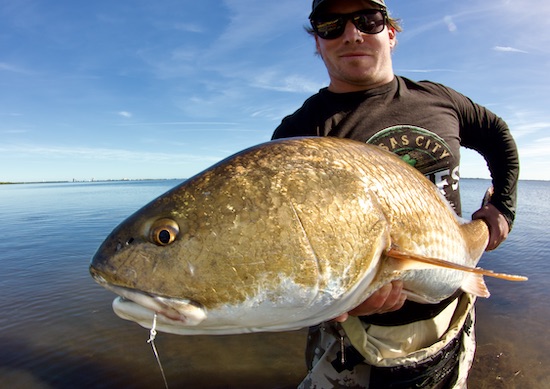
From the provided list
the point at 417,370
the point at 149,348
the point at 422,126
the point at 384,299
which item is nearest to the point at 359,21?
the point at 422,126

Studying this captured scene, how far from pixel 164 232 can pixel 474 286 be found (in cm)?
214

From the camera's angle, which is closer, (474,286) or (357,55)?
(474,286)

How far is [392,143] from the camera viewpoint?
8.21ft

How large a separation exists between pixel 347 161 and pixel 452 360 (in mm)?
1862

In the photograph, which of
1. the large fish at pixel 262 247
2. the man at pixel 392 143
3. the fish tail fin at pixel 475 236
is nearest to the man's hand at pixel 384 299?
the large fish at pixel 262 247

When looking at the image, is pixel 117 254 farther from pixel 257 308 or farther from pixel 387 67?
pixel 387 67

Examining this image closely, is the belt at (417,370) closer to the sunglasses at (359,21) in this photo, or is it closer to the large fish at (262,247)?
the large fish at (262,247)

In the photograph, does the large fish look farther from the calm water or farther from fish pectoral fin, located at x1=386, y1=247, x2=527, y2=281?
the calm water

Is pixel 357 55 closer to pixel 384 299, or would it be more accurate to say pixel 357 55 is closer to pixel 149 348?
pixel 384 299

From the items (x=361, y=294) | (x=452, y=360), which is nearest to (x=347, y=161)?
(x=361, y=294)

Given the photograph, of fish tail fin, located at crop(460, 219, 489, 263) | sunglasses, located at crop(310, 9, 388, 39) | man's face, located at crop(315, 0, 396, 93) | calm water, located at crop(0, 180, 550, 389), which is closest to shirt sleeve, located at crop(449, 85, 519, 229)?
fish tail fin, located at crop(460, 219, 489, 263)

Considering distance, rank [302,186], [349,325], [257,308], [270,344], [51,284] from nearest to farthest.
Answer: [257,308]
[302,186]
[349,325]
[270,344]
[51,284]

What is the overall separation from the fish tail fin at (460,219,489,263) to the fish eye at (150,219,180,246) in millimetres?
1761

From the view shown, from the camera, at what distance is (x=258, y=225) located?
141 centimetres
